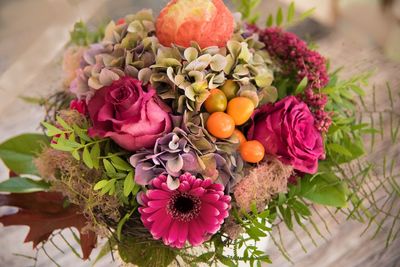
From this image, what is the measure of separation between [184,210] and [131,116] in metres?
0.12

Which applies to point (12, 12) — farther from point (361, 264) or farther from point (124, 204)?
point (361, 264)

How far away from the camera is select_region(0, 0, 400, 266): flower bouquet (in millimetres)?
585

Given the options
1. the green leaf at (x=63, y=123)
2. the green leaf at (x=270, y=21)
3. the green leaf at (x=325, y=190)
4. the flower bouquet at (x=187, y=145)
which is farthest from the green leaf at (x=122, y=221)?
the green leaf at (x=270, y=21)

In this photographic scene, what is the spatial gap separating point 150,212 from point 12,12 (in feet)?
3.70

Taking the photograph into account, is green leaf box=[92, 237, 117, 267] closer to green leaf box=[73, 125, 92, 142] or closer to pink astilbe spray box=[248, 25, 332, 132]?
green leaf box=[73, 125, 92, 142]

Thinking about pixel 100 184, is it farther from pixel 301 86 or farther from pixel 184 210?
pixel 301 86

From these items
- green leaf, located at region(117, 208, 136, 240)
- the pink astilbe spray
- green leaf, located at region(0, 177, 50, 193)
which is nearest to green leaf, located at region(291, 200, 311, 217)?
the pink astilbe spray

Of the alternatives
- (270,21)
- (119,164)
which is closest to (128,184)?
(119,164)

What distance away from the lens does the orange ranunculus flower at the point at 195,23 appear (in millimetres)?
623

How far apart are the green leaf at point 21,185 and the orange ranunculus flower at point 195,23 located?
28 cm

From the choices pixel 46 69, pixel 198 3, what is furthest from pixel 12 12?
pixel 198 3

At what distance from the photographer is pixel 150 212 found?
584 mm

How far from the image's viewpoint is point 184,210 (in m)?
0.60

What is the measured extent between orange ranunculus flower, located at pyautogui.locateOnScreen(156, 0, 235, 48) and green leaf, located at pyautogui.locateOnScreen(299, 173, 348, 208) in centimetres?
21
